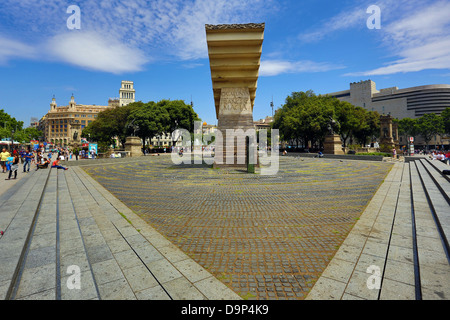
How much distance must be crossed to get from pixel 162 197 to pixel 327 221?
19.9 ft

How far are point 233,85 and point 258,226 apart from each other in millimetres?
14761

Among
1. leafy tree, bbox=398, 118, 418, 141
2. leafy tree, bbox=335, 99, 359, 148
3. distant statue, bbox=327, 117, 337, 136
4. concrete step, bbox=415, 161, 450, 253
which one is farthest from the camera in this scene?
leafy tree, bbox=398, 118, 418, 141

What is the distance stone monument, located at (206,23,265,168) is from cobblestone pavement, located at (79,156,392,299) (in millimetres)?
7637

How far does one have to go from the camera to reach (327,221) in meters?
5.79

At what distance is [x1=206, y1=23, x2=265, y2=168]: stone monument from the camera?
15672mm

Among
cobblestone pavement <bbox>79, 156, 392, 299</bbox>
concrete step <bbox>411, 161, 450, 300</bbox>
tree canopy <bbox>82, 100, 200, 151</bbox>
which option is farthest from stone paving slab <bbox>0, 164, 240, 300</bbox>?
tree canopy <bbox>82, 100, 200, 151</bbox>

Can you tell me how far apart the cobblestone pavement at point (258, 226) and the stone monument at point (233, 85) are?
7637 mm

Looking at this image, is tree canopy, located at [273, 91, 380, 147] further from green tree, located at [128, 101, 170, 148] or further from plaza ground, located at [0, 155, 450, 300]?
plaza ground, located at [0, 155, 450, 300]

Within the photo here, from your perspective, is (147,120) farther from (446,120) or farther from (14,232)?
(446,120)

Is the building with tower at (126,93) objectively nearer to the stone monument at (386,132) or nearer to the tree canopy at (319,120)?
the tree canopy at (319,120)

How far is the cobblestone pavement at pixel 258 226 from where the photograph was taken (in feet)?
11.2
